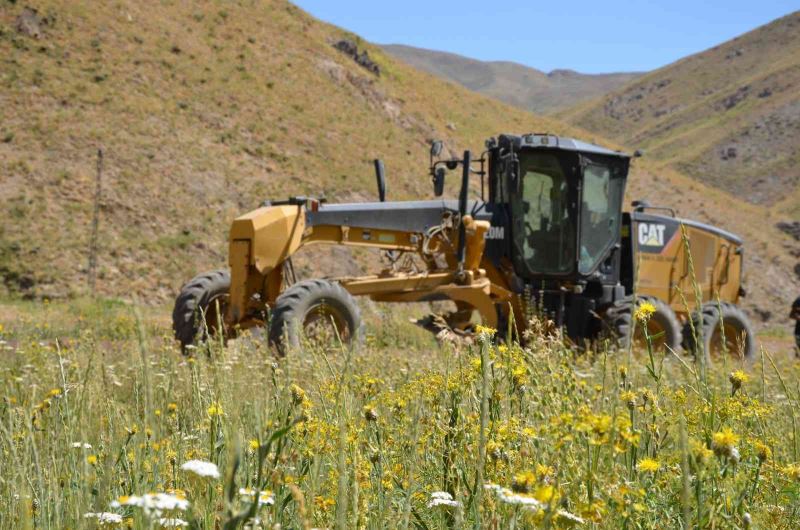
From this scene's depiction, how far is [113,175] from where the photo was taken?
85.7 ft

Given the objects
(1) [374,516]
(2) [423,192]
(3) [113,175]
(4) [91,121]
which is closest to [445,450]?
(1) [374,516]

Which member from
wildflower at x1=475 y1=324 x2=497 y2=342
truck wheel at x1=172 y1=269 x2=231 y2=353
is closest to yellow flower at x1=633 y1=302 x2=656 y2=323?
wildflower at x1=475 y1=324 x2=497 y2=342

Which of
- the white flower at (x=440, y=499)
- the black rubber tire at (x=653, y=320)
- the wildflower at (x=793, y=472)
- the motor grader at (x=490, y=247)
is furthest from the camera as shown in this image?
the black rubber tire at (x=653, y=320)

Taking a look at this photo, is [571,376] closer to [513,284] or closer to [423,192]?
[513,284]

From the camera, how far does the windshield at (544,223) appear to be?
9531 millimetres

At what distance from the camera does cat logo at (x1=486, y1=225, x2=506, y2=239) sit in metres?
9.69

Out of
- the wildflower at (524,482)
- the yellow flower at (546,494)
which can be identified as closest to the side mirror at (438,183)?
the wildflower at (524,482)

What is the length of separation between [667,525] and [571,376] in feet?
2.54

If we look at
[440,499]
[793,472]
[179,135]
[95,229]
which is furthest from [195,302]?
[179,135]

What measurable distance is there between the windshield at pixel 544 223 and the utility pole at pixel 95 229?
15.1 metres

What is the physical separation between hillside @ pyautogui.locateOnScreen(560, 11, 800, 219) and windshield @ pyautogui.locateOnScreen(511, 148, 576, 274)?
61.5 meters

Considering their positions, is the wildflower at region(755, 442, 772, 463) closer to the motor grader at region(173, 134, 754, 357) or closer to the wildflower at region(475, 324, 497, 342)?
the wildflower at region(475, 324, 497, 342)

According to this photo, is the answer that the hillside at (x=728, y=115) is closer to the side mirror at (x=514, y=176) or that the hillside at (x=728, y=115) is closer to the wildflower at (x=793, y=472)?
the side mirror at (x=514, y=176)

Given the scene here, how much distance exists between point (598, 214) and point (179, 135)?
23.3m
